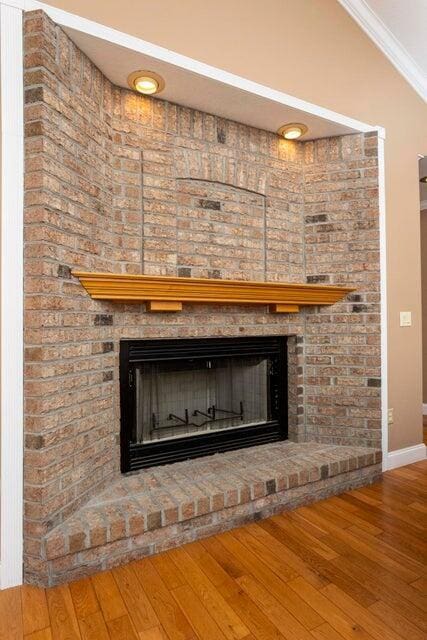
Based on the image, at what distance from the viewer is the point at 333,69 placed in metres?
2.34

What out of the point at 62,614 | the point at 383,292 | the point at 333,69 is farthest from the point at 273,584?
the point at 333,69

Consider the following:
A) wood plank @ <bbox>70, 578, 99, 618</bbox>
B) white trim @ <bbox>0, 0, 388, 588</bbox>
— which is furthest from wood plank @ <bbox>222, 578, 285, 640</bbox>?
white trim @ <bbox>0, 0, 388, 588</bbox>

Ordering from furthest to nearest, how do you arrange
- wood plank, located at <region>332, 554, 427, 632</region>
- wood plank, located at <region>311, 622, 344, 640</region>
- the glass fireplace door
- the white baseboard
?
the white baseboard, the glass fireplace door, wood plank, located at <region>332, 554, 427, 632</region>, wood plank, located at <region>311, 622, 344, 640</region>

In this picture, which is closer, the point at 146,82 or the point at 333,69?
the point at 146,82

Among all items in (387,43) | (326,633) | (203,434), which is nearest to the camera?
(326,633)

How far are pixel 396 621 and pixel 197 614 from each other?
2.19 ft

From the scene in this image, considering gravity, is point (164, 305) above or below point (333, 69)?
below

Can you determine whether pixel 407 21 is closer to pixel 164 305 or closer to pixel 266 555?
pixel 164 305

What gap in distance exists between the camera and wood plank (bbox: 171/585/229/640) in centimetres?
121

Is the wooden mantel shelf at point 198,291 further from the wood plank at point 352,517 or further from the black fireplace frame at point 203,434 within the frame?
the wood plank at point 352,517

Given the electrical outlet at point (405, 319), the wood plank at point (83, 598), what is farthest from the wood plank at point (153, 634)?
the electrical outlet at point (405, 319)

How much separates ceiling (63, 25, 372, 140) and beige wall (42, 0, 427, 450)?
0.11 m

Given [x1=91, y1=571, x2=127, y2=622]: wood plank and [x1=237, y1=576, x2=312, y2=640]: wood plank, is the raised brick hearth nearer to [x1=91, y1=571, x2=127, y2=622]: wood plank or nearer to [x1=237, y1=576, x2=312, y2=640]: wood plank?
[x1=91, y1=571, x2=127, y2=622]: wood plank

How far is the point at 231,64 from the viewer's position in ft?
6.42
